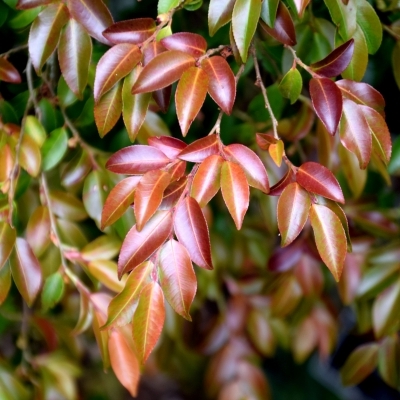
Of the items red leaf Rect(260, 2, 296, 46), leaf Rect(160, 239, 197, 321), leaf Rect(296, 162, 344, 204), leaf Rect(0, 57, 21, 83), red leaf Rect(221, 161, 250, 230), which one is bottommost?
leaf Rect(160, 239, 197, 321)

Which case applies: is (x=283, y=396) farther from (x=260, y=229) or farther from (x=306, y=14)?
(x=306, y=14)

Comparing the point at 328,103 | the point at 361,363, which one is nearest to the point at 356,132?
the point at 328,103

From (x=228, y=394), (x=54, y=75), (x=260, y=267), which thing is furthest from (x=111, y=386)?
(x=54, y=75)

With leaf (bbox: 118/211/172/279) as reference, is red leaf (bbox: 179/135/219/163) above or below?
above

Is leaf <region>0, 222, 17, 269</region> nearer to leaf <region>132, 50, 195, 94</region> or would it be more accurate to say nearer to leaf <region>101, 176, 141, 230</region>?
leaf <region>101, 176, 141, 230</region>

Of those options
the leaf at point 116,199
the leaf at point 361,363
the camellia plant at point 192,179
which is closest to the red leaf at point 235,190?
the camellia plant at point 192,179

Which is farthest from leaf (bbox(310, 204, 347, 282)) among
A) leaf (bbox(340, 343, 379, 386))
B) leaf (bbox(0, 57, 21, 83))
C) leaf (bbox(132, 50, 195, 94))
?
leaf (bbox(340, 343, 379, 386))

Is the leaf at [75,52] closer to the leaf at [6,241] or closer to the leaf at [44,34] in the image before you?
the leaf at [44,34]

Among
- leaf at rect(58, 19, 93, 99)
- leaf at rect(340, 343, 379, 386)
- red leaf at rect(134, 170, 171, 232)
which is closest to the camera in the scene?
red leaf at rect(134, 170, 171, 232)
